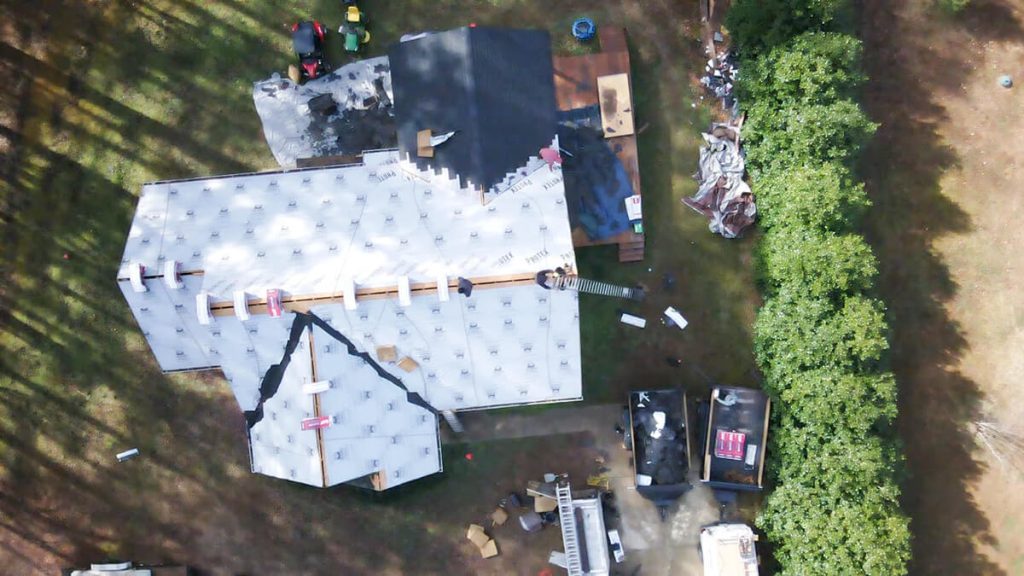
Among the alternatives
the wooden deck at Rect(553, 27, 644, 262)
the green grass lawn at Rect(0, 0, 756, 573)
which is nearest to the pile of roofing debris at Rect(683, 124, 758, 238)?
the green grass lawn at Rect(0, 0, 756, 573)

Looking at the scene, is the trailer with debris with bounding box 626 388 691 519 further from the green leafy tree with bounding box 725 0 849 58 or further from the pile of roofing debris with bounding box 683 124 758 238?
the green leafy tree with bounding box 725 0 849 58

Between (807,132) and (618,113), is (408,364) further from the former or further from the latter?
(807,132)

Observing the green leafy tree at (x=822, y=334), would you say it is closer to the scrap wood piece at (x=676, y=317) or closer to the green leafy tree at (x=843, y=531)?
the scrap wood piece at (x=676, y=317)

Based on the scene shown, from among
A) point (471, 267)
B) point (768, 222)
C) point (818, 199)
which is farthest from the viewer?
point (768, 222)

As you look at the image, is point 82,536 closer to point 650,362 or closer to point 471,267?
point 471,267

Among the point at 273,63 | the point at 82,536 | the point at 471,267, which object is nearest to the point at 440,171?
the point at 471,267

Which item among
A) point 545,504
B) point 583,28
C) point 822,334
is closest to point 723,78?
point 583,28
